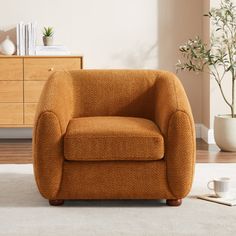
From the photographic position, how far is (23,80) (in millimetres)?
6055

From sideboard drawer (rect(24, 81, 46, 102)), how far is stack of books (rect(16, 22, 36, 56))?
0.93 feet

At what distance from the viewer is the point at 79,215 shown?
3.54 meters

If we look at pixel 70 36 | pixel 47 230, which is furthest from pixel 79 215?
pixel 70 36

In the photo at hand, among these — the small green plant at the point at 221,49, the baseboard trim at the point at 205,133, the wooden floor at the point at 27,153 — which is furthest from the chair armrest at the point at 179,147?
the baseboard trim at the point at 205,133

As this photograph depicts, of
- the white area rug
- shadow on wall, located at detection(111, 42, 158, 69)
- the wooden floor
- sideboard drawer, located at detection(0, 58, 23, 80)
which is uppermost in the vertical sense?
shadow on wall, located at detection(111, 42, 158, 69)

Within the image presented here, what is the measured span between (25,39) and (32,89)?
47 centimetres

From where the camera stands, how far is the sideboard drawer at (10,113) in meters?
6.06

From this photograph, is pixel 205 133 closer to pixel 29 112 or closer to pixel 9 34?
pixel 29 112

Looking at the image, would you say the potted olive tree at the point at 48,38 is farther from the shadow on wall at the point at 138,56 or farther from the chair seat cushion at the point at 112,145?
the chair seat cushion at the point at 112,145

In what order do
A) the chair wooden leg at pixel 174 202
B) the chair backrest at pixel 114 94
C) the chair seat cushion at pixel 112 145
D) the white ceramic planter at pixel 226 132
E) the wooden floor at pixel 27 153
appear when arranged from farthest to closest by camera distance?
1. the white ceramic planter at pixel 226 132
2. the wooden floor at pixel 27 153
3. the chair backrest at pixel 114 94
4. the chair wooden leg at pixel 174 202
5. the chair seat cushion at pixel 112 145

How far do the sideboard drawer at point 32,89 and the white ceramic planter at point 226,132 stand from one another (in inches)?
63.6

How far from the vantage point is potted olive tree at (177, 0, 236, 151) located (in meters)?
5.61

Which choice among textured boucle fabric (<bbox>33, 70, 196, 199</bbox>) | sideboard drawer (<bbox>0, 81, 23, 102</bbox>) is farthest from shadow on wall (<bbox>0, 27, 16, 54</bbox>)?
textured boucle fabric (<bbox>33, 70, 196, 199</bbox>)

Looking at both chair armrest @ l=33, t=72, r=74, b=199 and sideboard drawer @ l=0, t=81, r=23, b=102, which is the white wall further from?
chair armrest @ l=33, t=72, r=74, b=199
